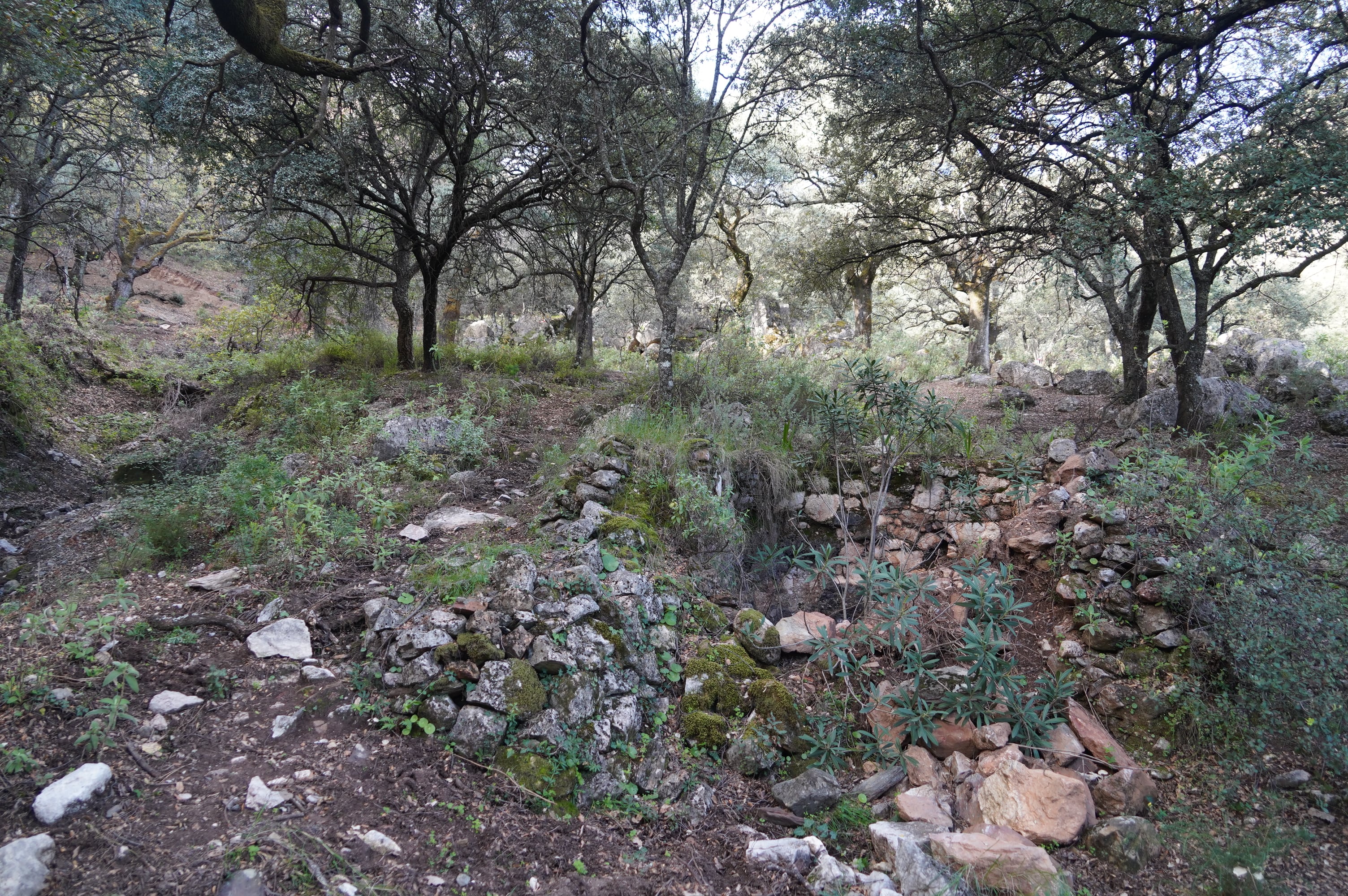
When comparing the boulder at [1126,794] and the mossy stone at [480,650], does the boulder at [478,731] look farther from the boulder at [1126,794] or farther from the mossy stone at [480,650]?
the boulder at [1126,794]

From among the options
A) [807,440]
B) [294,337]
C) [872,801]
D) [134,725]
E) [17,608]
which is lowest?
[872,801]

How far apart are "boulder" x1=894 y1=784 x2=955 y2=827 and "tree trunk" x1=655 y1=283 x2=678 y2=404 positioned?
488 cm

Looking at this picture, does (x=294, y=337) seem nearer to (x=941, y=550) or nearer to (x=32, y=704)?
(x=32, y=704)

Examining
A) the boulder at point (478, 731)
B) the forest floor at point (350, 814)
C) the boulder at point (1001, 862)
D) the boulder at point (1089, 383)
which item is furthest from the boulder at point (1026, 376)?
the boulder at point (478, 731)

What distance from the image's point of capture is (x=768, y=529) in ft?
20.0

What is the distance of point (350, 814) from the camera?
2479 mm

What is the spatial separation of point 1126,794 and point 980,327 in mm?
11955

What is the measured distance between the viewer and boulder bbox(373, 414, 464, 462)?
19.5ft

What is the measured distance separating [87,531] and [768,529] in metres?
5.70

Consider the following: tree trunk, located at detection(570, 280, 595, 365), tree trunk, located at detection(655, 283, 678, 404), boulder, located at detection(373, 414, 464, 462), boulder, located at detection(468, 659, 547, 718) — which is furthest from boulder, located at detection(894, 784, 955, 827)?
tree trunk, located at detection(570, 280, 595, 365)

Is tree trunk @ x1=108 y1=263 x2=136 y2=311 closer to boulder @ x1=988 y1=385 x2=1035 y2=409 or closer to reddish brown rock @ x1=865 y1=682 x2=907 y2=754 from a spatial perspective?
boulder @ x1=988 y1=385 x2=1035 y2=409

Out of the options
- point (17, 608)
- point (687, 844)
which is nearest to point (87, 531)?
point (17, 608)

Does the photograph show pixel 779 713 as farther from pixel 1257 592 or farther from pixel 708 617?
pixel 1257 592

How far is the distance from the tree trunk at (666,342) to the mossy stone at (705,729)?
4283mm
